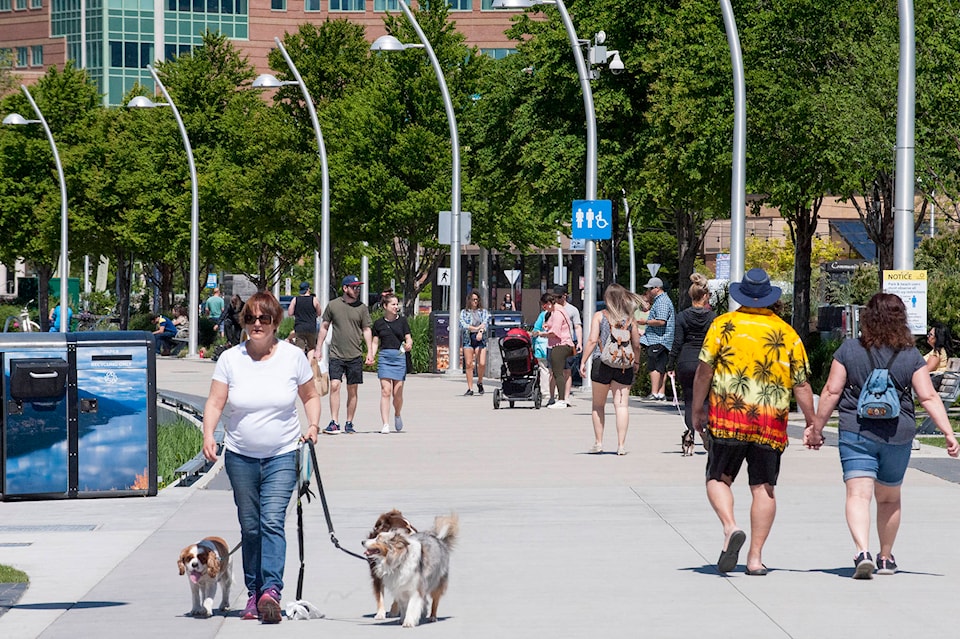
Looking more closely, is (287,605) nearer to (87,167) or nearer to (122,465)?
(122,465)

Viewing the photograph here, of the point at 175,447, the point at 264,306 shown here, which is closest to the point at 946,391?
the point at 175,447

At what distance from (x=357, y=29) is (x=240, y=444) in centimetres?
4743

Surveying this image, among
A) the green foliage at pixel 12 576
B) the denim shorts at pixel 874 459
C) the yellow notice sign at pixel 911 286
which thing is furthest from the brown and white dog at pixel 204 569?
the yellow notice sign at pixel 911 286

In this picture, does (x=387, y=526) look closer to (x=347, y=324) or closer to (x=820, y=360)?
(x=347, y=324)

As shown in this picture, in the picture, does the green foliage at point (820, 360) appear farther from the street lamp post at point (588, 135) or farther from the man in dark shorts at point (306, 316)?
the man in dark shorts at point (306, 316)

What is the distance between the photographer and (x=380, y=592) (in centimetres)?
809

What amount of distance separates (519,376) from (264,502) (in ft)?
54.5

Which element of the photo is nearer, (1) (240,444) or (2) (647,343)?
(1) (240,444)

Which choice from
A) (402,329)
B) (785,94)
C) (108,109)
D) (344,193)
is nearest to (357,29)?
(344,193)

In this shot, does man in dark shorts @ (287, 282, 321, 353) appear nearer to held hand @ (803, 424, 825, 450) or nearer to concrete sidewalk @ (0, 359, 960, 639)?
concrete sidewalk @ (0, 359, 960, 639)

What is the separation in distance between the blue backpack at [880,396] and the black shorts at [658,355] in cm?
1124

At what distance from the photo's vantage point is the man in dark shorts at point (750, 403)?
9.38 metres

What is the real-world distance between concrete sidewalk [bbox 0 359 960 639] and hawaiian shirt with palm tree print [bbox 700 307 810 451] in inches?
32.3

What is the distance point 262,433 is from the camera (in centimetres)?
817
